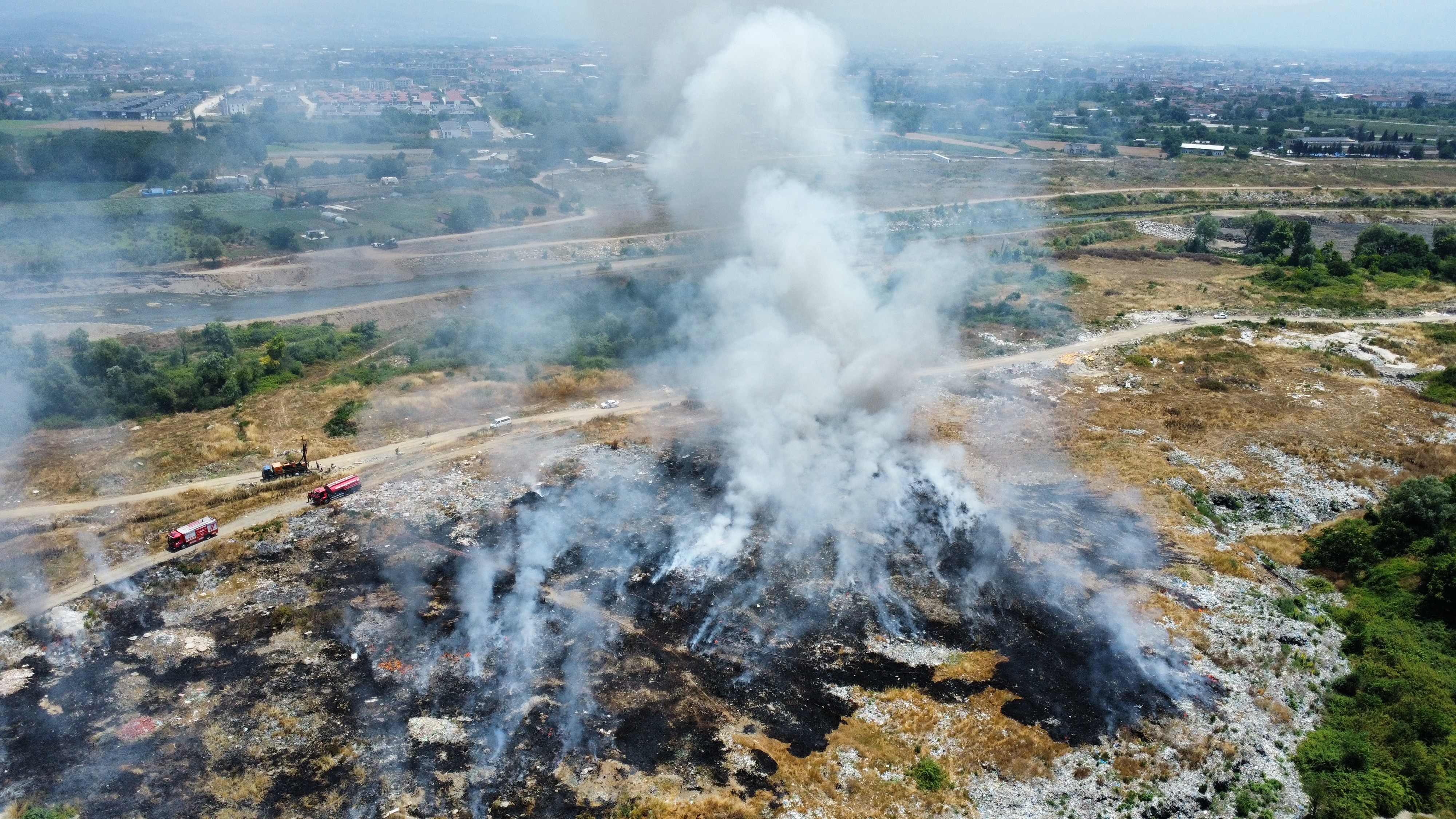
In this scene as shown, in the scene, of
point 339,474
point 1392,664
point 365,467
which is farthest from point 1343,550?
point 339,474

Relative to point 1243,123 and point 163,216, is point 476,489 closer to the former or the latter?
point 163,216

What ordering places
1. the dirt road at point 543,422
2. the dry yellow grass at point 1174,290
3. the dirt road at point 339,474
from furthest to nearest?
the dry yellow grass at point 1174,290 < the dirt road at point 543,422 < the dirt road at point 339,474

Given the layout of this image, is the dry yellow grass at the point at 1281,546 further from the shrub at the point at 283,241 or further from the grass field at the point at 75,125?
the grass field at the point at 75,125

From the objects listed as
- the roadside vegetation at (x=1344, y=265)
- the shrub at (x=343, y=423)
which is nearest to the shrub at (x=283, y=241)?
the shrub at (x=343, y=423)

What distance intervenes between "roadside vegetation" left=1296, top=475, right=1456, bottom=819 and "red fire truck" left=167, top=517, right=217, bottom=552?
30.6 meters

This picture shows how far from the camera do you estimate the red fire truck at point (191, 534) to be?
2650 centimetres

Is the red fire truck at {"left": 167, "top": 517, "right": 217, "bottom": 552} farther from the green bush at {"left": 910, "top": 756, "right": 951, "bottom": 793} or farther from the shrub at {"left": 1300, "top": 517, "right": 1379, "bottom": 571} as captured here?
the shrub at {"left": 1300, "top": 517, "right": 1379, "bottom": 571}

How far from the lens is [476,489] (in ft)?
97.9

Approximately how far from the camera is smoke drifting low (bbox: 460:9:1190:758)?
22.7 m

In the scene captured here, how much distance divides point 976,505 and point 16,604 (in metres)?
28.7

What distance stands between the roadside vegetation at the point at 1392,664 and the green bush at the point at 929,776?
761cm

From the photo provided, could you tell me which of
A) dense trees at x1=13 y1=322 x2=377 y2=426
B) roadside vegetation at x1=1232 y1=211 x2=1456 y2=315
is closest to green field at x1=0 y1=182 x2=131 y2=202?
dense trees at x1=13 y1=322 x2=377 y2=426

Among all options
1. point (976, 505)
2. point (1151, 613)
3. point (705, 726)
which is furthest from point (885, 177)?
point (705, 726)

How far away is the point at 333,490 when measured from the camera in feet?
96.6
